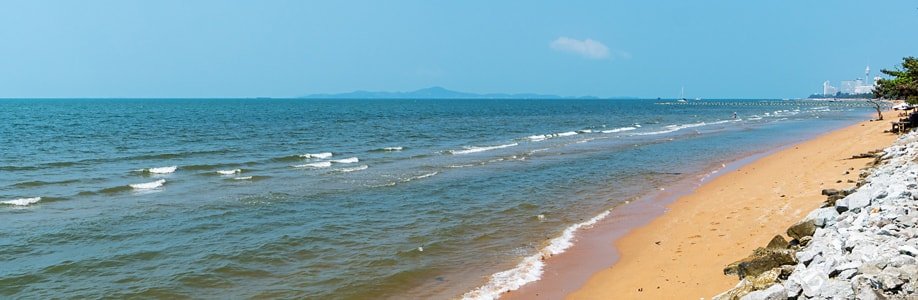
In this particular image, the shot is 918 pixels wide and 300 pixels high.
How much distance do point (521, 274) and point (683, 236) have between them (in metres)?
4.72

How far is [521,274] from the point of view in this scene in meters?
12.3

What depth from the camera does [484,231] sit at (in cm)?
1603

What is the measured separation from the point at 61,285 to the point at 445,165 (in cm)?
1935

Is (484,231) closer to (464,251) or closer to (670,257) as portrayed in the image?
(464,251)

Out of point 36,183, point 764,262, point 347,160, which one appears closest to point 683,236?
point 764,262

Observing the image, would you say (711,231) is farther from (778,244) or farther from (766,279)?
(766,279)

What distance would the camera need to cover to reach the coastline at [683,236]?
11.1m

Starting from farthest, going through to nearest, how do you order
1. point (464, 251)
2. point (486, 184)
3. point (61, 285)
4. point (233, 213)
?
point (486, 184) → point (233, 213) → point (464, 251) → point (61, 285)

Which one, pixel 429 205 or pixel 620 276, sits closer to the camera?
pixel 620 276

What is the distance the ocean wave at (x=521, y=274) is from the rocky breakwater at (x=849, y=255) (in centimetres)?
365

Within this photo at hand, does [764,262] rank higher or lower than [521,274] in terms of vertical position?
higher

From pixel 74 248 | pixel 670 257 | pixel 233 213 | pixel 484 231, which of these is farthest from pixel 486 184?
pixel 74 248

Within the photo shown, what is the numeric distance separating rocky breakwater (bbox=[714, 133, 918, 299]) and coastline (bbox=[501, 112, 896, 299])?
106 centimetres

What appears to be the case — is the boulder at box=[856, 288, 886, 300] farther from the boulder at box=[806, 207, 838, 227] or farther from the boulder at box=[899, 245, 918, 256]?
the boulder at box=[806, 207, 838, 227]
